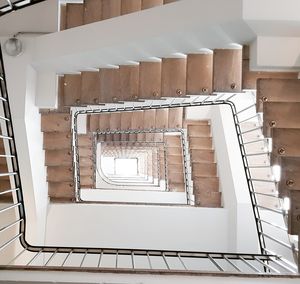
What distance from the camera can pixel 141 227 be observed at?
5.26 m

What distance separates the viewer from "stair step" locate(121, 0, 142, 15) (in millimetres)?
3912

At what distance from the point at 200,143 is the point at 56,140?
220cm

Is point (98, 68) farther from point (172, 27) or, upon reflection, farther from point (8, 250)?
point (8, 250)

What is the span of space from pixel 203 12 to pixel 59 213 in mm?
3402

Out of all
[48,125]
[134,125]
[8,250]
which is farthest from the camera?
[134,125]

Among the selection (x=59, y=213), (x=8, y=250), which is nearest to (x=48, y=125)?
(x=59, y=213)

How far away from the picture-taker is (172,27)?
3.06 metres

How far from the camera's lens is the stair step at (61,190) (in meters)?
5.08

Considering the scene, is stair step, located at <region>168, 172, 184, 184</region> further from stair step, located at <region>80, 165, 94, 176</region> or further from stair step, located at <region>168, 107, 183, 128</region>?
stair step, located at <region>168, 107, 183, 128</region>

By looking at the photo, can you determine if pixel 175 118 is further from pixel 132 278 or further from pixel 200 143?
pixel 132 278

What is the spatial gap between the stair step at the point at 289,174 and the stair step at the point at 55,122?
2767mm

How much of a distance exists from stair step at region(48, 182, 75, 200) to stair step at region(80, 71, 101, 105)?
1524 millimetres

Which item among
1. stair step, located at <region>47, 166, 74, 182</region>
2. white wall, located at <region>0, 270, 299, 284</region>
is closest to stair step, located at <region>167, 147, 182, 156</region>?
stair step, located at <region>47, 166, 74, 182</region>

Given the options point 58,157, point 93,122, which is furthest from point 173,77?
point 93,122
